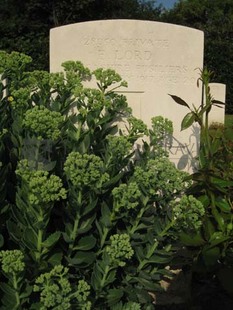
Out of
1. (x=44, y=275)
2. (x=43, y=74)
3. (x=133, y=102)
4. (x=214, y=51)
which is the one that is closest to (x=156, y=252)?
(x=44, y=275)

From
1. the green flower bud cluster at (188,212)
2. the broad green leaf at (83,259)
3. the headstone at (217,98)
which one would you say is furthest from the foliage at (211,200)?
the headstone at (217,98)

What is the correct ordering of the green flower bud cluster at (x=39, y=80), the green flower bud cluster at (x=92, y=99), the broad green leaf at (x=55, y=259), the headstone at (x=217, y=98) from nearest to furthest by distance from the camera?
the broad green leaf at (x=55, y=259)
the green flower bud cluster at (x=92, y=99)
the green flower bud cluster at (x=39, y=80)
the headstone at (x=217, y=98)

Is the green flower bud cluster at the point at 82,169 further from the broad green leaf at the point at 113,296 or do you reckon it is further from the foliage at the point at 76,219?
the broad green leaf at the point at 113,296

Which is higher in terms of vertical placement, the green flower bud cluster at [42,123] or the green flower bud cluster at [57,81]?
the green flower bud cluster at [57,81]

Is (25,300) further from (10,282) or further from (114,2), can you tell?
(114,2)

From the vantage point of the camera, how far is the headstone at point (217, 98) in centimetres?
853

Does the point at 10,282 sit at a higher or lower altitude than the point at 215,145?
lower

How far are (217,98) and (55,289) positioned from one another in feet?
24.4

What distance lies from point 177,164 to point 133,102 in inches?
20.1

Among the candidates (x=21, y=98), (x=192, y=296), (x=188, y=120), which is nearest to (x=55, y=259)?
(x=21, y=98)

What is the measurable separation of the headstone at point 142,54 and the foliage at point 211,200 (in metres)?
0.17

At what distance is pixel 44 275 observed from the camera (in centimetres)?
183

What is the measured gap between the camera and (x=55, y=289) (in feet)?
5.82

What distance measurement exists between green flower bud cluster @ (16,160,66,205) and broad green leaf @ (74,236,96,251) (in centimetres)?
31
